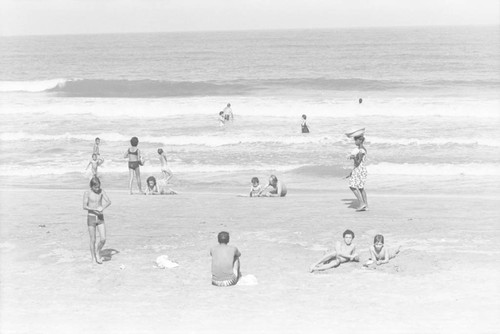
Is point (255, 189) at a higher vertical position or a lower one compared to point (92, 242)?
higher

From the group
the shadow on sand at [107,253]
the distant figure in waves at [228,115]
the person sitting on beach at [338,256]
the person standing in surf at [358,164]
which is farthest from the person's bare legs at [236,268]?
the distant figure in waves at [228,115]

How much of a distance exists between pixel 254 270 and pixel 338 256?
55.5 inches

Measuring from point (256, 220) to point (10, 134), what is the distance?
65.0 feet

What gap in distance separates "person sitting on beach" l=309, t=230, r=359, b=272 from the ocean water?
10.0 meters

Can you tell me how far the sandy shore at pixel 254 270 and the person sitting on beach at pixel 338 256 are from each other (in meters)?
0.19

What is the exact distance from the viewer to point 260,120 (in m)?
37.2

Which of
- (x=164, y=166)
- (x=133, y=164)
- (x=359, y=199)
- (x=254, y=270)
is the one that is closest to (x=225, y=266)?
(x=254, y=270)

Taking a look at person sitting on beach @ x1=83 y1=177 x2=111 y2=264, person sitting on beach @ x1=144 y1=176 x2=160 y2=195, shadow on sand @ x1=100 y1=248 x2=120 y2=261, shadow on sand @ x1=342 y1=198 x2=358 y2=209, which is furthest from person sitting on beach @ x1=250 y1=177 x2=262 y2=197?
person sitting on beach @ x1=83 y1=177 x2=111 y2=264

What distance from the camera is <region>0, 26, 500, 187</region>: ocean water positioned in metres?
24.9

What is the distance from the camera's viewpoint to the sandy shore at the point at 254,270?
9461mm

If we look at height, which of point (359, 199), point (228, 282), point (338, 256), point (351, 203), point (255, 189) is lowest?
point (228, 282)

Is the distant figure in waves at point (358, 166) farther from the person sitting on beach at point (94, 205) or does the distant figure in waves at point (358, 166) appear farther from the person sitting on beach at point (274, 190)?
the person sitting on beach at point (94, 205)

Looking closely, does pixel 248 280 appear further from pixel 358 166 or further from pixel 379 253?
pixel 358 166

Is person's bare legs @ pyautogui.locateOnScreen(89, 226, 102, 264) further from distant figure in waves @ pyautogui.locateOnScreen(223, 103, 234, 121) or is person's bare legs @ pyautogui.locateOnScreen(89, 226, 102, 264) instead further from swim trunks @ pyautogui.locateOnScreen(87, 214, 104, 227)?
distant figure in waves @ pyautogui.locateOnScreen(223, 103, 234, 121)
